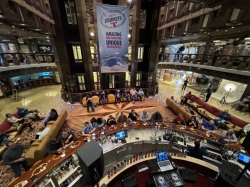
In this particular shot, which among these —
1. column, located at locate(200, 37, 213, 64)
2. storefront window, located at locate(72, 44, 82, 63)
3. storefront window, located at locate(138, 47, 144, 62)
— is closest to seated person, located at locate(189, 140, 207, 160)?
storefront window, located at locate(138, 47, 144, 62)

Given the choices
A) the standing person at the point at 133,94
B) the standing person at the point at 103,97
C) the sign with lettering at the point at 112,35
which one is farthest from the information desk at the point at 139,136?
the sign with lettering at the point at 112,35

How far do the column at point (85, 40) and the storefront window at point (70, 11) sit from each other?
44cm

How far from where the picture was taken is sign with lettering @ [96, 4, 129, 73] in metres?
7.20

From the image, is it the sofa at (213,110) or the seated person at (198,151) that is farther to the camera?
the sofa at (213,110)

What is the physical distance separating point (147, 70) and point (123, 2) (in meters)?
5.64

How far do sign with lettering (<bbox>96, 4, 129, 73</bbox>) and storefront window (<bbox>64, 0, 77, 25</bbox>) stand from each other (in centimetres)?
210

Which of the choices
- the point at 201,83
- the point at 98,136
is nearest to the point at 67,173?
the point at 98,136

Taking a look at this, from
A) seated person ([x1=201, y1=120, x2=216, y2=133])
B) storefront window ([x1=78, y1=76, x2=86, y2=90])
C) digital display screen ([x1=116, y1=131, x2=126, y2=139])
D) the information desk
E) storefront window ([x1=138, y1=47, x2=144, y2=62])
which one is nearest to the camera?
the information desk

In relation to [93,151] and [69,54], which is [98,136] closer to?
[93,151]

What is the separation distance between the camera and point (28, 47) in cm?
1295

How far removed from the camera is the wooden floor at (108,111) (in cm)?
714

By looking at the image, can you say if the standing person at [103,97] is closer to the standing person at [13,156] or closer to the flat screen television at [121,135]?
the flat screen television at [121,135]

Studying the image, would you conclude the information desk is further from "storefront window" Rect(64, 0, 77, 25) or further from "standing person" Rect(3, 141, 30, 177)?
"storefront window" Rect(64, 0, 77, 25)

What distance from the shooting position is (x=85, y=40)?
831cm
